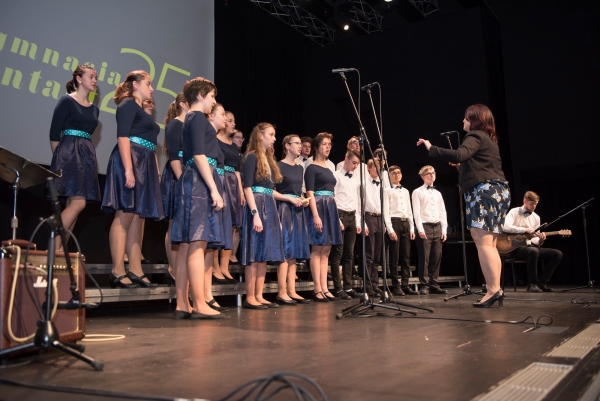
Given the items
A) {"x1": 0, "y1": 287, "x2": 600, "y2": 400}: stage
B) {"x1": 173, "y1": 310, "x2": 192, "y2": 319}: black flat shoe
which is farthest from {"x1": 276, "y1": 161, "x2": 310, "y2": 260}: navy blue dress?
{"x1": 0, "y1": 287, "x2": 600, "y2": 400}: stage

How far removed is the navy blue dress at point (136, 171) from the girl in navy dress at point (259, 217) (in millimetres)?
743

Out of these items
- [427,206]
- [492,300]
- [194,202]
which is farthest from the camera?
[427,206]

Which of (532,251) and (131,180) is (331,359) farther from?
(532,251)

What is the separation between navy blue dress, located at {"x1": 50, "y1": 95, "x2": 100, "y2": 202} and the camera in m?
3.56

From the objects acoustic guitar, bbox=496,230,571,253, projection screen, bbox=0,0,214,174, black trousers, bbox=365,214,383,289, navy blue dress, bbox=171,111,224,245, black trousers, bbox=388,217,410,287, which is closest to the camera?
navy blue dress, bbox=171,111,224,245

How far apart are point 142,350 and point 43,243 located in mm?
3500

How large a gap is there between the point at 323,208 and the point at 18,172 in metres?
3.25

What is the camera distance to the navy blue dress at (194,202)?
10.4 ft

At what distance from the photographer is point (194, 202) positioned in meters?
3.21

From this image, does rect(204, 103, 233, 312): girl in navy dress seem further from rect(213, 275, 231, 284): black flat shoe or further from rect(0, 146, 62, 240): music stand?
rect(0, 146, 62, 240): music stand

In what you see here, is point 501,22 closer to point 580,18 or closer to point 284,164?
point 580,18

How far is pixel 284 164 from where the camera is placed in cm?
486

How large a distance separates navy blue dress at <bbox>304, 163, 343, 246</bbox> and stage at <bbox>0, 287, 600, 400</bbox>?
6.33 ft

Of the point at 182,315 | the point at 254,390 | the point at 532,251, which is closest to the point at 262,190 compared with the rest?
the point at 182,315
